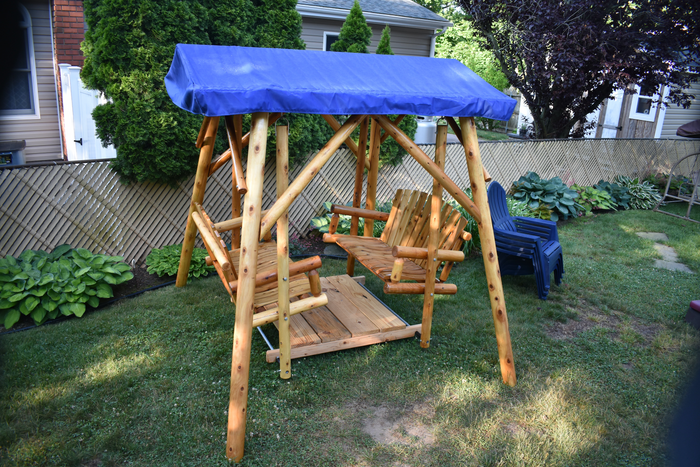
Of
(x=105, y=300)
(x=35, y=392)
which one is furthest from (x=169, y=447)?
(x=105, y=300)

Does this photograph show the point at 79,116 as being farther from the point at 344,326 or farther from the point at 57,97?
the point at 344,326

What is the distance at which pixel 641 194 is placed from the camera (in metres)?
10.4

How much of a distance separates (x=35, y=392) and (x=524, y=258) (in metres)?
4.72

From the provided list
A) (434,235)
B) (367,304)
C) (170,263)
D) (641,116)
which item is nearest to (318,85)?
(434,235)

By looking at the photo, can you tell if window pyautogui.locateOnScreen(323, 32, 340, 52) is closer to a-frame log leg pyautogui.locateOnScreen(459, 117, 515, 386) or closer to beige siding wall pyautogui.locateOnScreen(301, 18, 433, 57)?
beige siding wall pyautogui.locateOnScreen(301, 18, 433, 57)

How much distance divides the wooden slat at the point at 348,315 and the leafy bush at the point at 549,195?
506 cm

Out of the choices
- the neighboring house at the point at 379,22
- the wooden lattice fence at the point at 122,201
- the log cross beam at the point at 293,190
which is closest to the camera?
the log cross beam at the point at 293,190

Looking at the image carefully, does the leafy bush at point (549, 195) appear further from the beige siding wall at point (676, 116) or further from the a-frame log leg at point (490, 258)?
the beige siding wall at point (676, 116)

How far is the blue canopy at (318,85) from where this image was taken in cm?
321

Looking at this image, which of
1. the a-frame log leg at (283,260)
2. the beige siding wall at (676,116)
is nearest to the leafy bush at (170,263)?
the a-frame log leg at (283,260)

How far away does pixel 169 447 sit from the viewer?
3.16 m

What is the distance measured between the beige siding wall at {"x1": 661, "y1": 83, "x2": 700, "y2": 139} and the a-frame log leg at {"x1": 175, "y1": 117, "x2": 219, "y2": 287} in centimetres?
1382

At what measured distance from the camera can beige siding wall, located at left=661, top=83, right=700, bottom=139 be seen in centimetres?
1394

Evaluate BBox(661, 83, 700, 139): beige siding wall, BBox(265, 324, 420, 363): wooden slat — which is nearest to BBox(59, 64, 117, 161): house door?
BBox(265, 324, 420, 363): wooden slat
